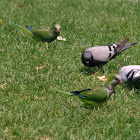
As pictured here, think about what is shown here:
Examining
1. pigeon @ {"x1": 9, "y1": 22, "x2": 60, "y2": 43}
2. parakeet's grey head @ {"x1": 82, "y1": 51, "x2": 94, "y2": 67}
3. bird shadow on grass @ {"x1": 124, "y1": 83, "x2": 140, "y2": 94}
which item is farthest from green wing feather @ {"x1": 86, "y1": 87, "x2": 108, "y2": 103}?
pigeon @ {"x1": 9, "y1": 22, "x2": 60, "y2": 43}

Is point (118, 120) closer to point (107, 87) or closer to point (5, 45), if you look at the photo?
point (107, 87)

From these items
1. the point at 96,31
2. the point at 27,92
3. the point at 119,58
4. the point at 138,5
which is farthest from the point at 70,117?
the point at 138,5

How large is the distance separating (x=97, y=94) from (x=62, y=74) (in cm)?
123

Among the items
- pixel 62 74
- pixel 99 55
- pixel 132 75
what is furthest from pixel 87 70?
pixel 132 75

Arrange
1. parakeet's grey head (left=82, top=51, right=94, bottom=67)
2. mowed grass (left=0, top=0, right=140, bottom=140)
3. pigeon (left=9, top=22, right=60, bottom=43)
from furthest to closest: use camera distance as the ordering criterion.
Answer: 1. pigeon (left=9, top=22, right=60, bottom=43)
2. parakeet's grey head (left=82, top=51, right=94, bottom=67)
3. mowed grass (left=0, top=0, right=140, bottom=140)

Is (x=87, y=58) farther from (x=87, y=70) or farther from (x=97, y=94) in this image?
(x=97, y=94)

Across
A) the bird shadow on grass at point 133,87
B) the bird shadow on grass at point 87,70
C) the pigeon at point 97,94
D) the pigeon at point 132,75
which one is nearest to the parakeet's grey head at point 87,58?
the bird shadow on grass at point 87,70

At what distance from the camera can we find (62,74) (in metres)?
5.26

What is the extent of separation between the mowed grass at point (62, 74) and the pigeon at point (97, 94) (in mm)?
128

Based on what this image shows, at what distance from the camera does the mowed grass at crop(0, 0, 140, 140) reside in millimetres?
3812

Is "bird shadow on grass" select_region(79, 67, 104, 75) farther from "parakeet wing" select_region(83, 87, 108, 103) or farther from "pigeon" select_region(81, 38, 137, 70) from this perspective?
"parakeet wing" select_region(83, 87, 108, 103)

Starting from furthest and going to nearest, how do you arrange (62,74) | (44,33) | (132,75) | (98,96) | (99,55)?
(44,33) < (99,55) < (62,74) < (132,75) < (98,96)

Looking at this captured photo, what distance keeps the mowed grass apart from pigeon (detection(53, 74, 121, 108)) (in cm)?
13

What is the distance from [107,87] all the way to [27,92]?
122 centimetres
